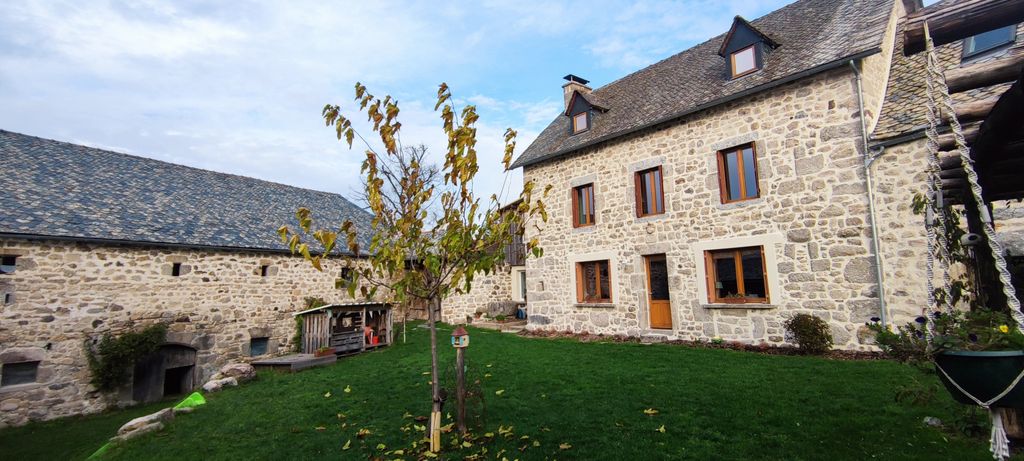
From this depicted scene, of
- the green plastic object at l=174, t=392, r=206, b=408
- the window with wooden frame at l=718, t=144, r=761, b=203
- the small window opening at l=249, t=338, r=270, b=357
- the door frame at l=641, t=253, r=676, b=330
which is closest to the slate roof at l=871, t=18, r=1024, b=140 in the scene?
the window with wooden frame at l=718, t=144, r=761, b=203

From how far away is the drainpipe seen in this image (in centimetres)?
827

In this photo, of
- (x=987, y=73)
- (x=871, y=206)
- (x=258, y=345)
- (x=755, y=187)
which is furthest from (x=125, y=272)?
(x=871, y=206)

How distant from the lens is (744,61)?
438 inches

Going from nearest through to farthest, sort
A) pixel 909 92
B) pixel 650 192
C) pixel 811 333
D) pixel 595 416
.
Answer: pixel 595 416
pixel 811 333
pixel 909 92
pixel 650 192

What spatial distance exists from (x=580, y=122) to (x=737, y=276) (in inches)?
271

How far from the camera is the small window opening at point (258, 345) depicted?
13750 millimetres

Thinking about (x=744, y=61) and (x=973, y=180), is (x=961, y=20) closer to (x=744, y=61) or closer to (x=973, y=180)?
(x=973, y=180)

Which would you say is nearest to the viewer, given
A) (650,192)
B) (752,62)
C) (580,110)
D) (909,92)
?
(909,92)

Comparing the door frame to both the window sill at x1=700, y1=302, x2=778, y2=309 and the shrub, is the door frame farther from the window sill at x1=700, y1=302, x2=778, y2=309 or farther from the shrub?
the shrub

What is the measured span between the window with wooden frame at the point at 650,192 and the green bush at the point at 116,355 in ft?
41.9

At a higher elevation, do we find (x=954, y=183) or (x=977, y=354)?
(x=954, y=183)

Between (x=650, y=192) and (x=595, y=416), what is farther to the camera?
(x=650, y=192)

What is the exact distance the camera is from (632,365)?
8.67 m

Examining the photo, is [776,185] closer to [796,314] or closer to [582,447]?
[796,314]
